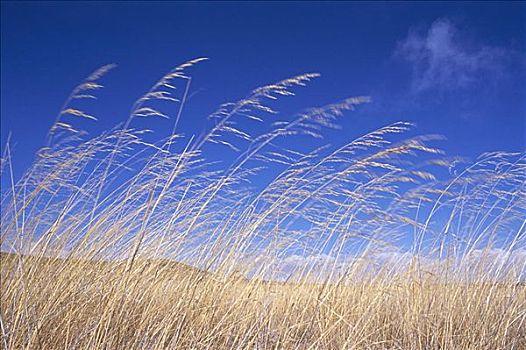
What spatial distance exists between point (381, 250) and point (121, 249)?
160 cm

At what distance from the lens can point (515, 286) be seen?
10.0 ft

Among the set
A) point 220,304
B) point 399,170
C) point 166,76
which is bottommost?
point 220,304

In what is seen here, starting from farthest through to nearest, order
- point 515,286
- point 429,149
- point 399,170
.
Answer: point 515,286, point 399,170, point 429,149

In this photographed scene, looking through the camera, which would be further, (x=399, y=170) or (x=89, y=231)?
(x=399, y=170)

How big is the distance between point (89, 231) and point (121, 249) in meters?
0.29

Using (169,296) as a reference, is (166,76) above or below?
above

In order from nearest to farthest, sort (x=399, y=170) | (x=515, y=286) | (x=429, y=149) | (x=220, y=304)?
(x=220, y=304) < (x=429, y=149) < (x=399, y=170) < (x=515, y=286)

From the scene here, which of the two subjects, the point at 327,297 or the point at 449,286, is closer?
the point at 327,297

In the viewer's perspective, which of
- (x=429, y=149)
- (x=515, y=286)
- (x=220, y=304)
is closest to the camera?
(x=220, y=304)

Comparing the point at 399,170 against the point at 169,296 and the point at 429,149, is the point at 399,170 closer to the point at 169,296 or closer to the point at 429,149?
the point at 429,149

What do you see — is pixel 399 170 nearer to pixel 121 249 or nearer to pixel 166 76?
pixel 166 76

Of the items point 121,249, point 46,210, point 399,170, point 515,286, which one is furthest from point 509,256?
point 46,210

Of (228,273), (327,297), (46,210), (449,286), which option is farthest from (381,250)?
(46,210)

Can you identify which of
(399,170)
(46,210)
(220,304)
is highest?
(399,170)
